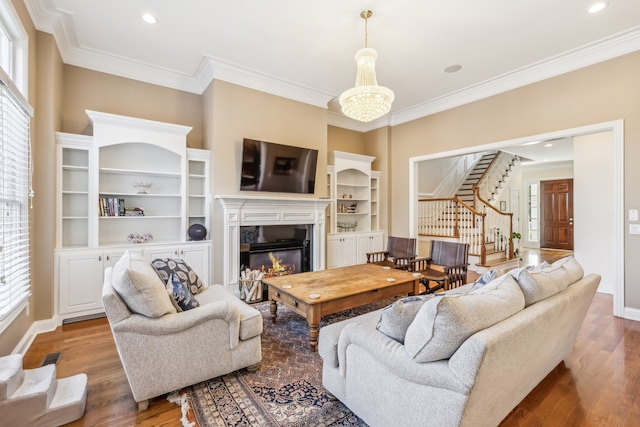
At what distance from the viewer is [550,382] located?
223 cm

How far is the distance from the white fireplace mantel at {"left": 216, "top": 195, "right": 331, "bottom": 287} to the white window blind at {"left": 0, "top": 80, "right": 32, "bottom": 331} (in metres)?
1.90

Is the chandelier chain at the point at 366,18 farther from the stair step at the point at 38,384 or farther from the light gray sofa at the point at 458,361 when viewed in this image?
the stair step at the point at 38,384

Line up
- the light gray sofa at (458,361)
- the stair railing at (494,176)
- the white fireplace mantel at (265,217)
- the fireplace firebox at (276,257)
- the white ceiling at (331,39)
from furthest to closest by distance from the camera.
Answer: the stair railing at (494,176), the fireplace firebox at (276,257), the white fireplace mantel at (265,217), the white ceiling at (331,39), the light gray sofa at (458,361)

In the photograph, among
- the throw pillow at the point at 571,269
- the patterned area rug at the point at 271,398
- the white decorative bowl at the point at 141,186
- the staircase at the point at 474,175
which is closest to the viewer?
the patterned area rug at the point at 271,398

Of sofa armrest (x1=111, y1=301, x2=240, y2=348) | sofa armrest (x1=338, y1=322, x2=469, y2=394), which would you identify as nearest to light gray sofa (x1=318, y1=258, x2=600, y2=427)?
sofa armrest (x1=338, y1=322, x2=469, y2=394)

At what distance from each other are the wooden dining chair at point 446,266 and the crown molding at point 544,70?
2428 millimetres

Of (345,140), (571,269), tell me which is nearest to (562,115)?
(571,269)

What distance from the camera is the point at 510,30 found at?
3.25m

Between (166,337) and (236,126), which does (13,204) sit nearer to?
(166,337)

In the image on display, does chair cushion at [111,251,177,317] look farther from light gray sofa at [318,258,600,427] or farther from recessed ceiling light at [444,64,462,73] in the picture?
recessed ceiling light at [444,64,462,73]

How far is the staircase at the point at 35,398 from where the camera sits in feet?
5.37

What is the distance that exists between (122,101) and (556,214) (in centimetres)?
1141

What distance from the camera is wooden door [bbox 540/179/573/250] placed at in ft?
29.2

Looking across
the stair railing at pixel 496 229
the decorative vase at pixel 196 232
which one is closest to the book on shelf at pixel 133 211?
the decorative vase at pixel 196 232
